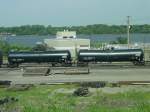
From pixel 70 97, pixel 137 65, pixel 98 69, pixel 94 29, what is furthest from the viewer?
pixel 94 29

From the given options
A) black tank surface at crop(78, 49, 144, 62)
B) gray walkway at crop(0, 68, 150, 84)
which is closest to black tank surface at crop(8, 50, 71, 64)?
black tank surface at crop(78, 49, 144, 62)

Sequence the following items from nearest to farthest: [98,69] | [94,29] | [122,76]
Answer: [122,76]
[98,69]
[94,29]

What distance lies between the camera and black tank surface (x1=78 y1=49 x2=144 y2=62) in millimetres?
45469

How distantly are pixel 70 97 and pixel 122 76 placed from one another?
1227cm

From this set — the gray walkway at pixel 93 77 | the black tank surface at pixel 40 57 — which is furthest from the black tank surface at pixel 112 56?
the gray walkway at pixel 93 77

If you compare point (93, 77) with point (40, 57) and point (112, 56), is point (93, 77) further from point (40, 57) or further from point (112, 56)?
point (40, 57)

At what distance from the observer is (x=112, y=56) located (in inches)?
1788

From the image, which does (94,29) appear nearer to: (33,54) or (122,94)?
(33,54)

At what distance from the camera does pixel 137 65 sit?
44969 millimetres

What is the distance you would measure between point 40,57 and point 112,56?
7.34 m

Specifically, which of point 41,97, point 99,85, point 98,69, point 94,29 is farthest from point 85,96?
point 94,29

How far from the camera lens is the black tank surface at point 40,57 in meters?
45.4

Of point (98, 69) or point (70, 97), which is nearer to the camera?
point (70, 97)

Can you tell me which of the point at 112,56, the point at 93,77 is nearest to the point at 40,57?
the point at 112,56
